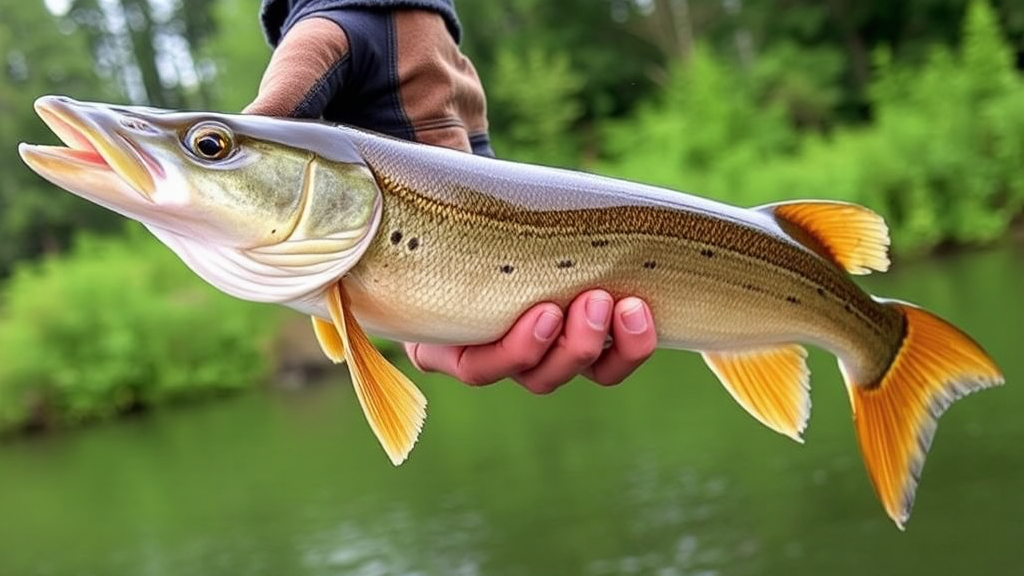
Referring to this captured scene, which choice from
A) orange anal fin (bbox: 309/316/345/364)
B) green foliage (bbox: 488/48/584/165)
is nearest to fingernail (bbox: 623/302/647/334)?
orange anal fin (bbox: 309/316/345/364)

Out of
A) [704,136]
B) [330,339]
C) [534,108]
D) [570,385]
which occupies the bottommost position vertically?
[330,339]

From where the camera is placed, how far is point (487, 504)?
37.6ft

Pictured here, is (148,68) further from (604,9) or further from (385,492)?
(385,492)

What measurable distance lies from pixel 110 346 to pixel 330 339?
21.9 metres

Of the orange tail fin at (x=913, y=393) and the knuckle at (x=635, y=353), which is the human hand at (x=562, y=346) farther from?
the orange tail fin at (x=913, y=393)

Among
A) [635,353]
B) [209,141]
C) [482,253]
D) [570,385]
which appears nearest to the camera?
[209,141]

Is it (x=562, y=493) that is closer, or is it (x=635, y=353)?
(x=635, y=353)

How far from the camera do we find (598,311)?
7.37 feet

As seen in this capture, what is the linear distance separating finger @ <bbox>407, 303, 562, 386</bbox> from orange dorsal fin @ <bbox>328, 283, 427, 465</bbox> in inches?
8.8

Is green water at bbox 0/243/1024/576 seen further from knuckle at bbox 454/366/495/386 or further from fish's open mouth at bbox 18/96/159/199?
fish's open mouth at bbox 18/96/159/199

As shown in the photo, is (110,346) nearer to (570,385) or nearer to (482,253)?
(570,385)

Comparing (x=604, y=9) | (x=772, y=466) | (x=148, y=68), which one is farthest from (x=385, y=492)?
(x=148, y=68)

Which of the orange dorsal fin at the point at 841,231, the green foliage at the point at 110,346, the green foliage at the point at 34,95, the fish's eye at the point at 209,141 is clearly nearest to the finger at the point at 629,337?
the orange dorsal fin at the point at 841,231

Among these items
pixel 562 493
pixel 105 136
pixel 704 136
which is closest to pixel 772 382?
pixel 105 136
